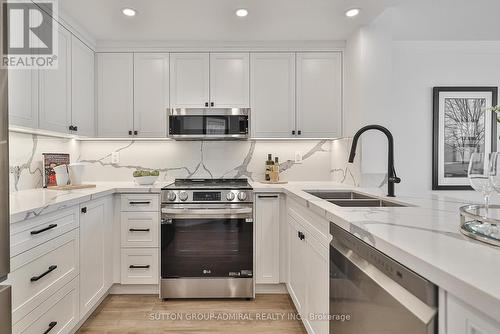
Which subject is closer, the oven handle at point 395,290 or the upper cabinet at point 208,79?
the oven handle at point 395,290

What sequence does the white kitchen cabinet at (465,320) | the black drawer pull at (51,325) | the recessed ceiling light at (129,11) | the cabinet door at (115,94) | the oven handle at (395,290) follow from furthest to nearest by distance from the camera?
1. the cabinet door at (115,94)
2. the recessed ceiling light at (129,11)
3. the black drawer pull at (51,325)
4. the oven handle at (395,290)
5. the white kitchen cabinet at (465,320)

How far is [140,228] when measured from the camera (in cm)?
254

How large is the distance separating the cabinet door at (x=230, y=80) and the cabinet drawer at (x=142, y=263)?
60.1 inches

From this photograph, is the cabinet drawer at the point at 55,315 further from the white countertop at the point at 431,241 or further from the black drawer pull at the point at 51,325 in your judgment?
the white countertop at the point at 431,241

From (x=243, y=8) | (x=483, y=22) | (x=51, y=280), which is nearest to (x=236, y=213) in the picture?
(x=51, y=280)

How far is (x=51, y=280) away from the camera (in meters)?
1.64

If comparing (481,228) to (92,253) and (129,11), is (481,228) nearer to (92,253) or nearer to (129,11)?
(92,253)

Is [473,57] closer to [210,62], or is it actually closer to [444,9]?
[444,9]

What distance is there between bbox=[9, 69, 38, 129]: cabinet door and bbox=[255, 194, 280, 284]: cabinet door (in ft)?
5.86

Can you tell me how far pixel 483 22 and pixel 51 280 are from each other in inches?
150

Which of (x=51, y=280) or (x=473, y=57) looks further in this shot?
(x=473, y=57)

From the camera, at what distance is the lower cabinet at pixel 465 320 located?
0.58 metres

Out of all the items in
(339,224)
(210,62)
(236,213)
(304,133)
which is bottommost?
(236,213)

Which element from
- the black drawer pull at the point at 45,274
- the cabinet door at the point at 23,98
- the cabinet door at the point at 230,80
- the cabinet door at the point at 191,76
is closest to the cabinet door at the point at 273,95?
the cabinet door at the point at 230,80
